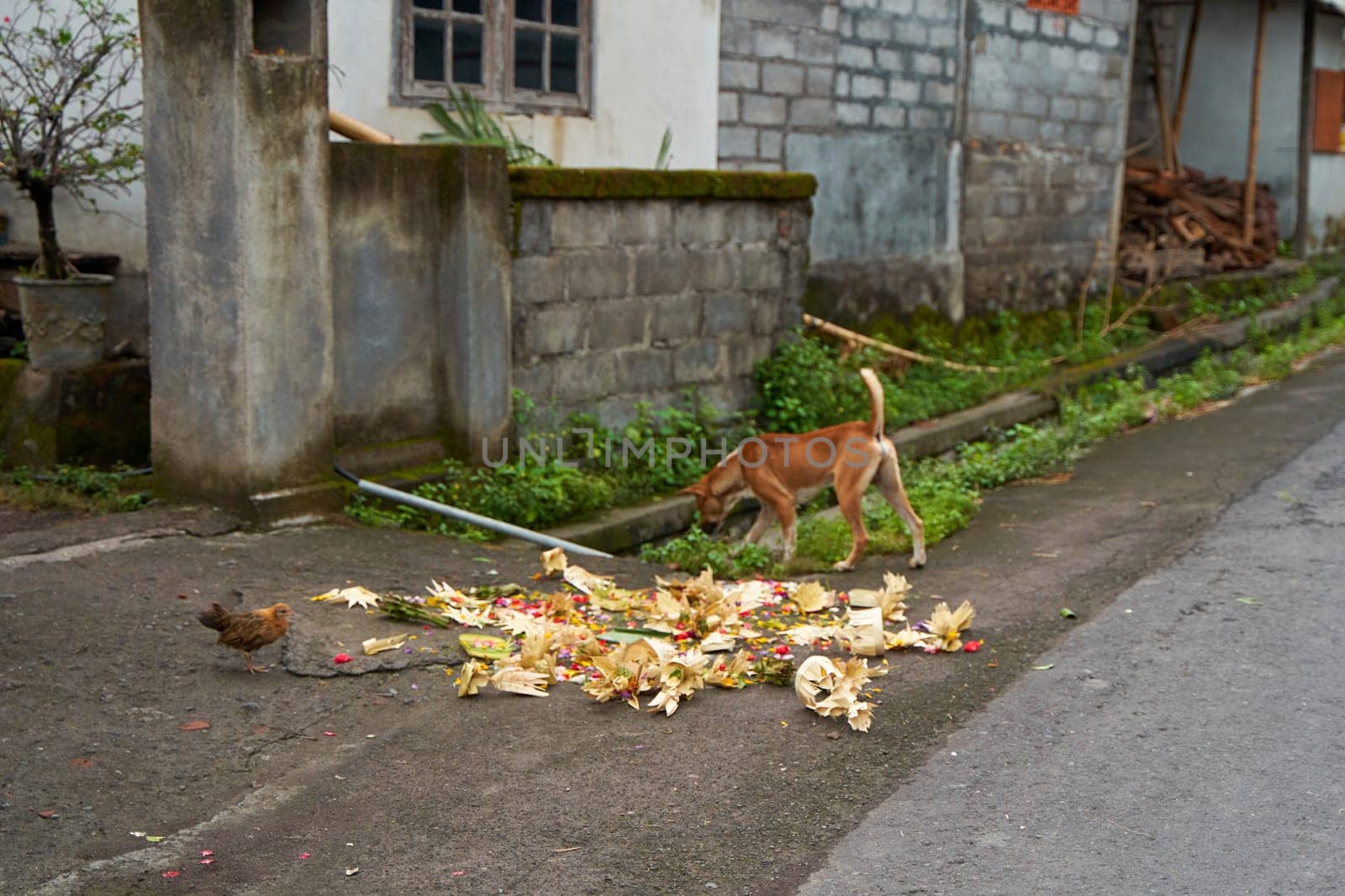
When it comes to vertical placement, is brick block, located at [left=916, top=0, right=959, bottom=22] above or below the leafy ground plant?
above

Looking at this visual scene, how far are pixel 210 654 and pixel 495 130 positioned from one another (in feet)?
15.4

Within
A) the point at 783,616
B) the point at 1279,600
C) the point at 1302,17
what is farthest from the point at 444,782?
the point at 1302,17

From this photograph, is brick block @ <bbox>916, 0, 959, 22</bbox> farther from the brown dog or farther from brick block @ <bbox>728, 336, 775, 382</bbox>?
the brown dog

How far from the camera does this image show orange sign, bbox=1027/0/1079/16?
13664 mm

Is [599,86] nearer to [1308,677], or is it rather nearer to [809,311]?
[809,311]

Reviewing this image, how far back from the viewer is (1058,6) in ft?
45.8

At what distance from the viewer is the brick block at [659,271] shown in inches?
350

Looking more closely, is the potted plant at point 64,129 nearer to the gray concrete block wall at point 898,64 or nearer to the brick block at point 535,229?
the brick block at point 535,229

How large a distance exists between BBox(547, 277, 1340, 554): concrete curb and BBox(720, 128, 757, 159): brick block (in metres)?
2.44

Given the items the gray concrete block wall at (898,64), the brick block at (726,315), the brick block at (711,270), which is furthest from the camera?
the gray concrete block wall at (898,64)

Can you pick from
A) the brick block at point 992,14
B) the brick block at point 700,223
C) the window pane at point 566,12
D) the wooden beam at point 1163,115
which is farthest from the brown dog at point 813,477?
the wooden beam at point 1163,115

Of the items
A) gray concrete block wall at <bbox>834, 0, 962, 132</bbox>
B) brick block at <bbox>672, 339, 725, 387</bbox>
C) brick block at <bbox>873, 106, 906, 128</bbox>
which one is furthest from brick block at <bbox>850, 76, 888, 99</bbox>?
brick block at <bbox>672, 339, 725, 387</bbox>

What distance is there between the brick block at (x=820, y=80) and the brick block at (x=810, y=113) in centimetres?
7

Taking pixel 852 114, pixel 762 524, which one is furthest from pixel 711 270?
pixel 852 114
